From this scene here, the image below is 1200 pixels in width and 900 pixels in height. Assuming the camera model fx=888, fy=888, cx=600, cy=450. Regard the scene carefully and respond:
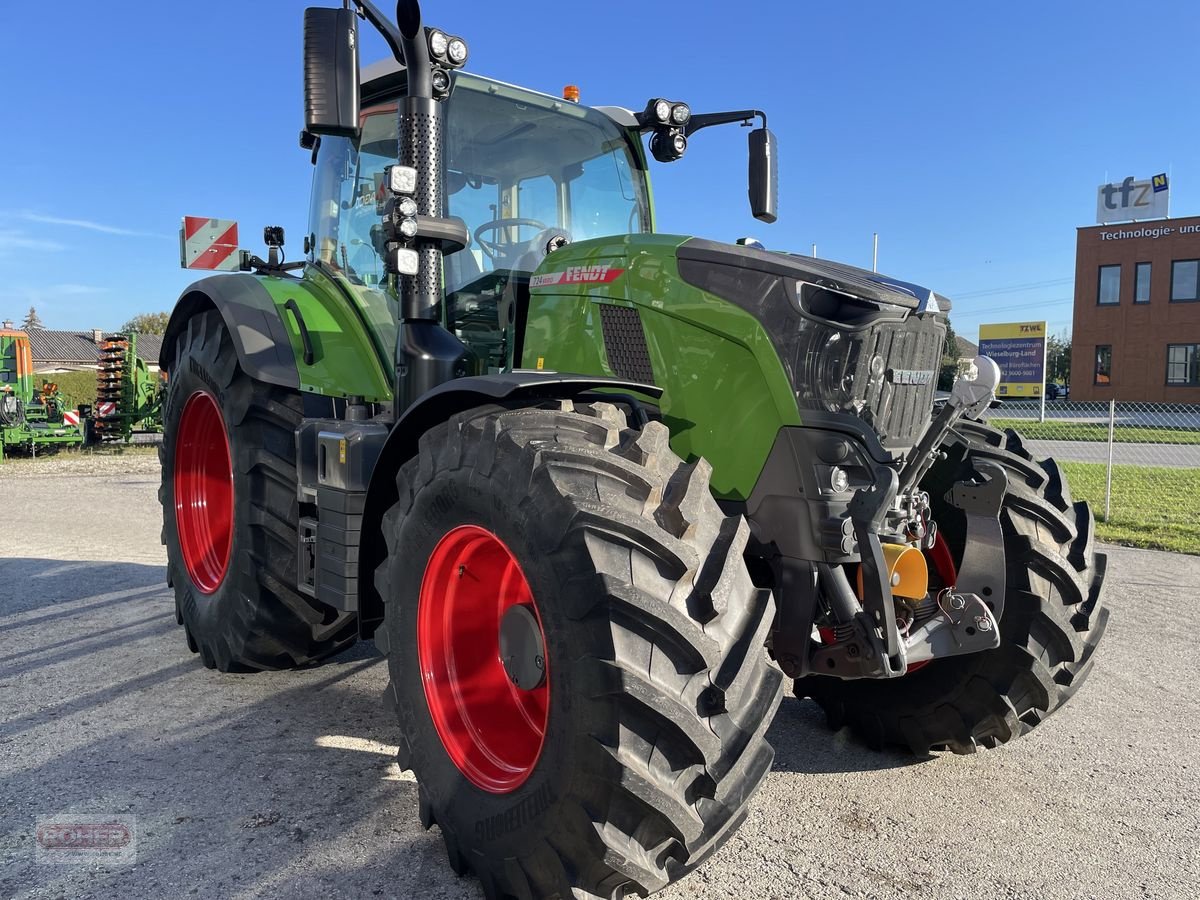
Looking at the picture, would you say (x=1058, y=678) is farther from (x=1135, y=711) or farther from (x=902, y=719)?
(x=1135, y=711)

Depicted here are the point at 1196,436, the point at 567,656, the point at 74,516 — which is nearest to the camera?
the point at 567,656

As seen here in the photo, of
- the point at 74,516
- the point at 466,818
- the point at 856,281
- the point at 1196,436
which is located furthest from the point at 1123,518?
the point at 1196,436

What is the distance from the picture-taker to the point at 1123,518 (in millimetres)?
9742

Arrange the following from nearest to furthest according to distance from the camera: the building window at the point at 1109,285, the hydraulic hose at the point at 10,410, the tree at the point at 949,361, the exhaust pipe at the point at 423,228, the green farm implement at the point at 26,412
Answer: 1. the tree at the point at 949,361
2. the exhaust pipe at the point at 423,228
3. the hydraulic hose at the point at 10,410
4. the green farm implement at the point at 26,412
5. the building window at the point at 1109,285

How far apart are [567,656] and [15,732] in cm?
278

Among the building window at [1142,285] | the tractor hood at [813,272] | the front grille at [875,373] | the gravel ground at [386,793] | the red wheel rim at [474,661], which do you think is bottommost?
the gravel ground at [386,793]

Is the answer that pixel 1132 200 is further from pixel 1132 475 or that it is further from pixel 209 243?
pixel 209 243

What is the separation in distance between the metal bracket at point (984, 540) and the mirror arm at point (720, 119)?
1.90 metres

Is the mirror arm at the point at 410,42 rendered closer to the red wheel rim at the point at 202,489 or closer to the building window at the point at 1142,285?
the red wheel rim at the point at 202,489

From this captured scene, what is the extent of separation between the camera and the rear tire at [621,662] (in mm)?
2012

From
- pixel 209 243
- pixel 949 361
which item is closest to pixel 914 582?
pixel 949 361

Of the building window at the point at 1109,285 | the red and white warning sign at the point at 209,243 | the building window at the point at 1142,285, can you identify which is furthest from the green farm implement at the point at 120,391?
the building window at the point at 1142,285

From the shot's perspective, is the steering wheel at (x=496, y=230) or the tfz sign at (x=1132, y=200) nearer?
the steering wheel at (x=496, y=230)

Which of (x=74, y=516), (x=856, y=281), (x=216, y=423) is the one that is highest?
(x=856, y=281)
